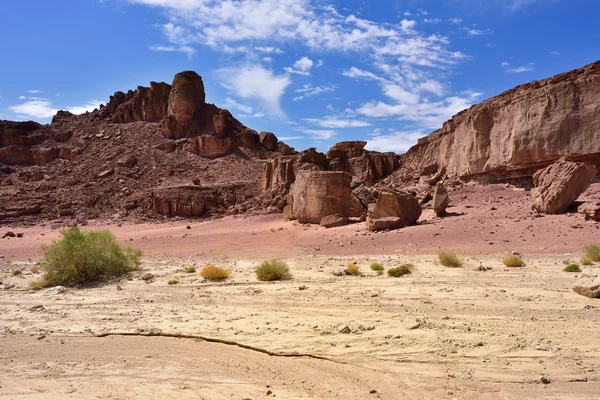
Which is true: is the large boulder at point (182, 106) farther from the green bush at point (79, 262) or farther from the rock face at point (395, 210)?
the green bush at point (79, 262)

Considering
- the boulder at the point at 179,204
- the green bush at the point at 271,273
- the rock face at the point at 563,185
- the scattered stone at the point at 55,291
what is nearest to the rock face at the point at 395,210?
the rock face at the point at 563,185

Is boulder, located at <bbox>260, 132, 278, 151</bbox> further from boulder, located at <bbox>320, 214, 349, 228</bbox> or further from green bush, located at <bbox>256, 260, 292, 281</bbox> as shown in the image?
green bush, located at <bbox>256, 260, 292, 281</bbox>

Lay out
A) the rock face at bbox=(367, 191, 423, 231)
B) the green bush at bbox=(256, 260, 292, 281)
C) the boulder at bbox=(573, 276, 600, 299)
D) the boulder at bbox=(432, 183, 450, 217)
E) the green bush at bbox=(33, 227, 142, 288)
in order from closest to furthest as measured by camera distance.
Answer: the boulder at bbox=(573, 276, 600, 299) → the green bush at bbox=(256, 260, 292, 281) → the green bush at bbox=(33, 227, 142, 288) → the rock face at bbox=(367, 191, 423, 231) → the boulder at bbox=(432, 183, 450, 217)

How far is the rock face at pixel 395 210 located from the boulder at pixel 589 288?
12.3 meters

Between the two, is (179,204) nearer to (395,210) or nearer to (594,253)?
(395,210)

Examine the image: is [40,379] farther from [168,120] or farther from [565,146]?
[168,120]

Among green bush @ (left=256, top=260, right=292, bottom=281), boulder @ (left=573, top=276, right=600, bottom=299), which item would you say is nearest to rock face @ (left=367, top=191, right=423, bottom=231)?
green bush @ (left=256, top=260, right=292, bottom=281)

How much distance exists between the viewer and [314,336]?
21.0 ft

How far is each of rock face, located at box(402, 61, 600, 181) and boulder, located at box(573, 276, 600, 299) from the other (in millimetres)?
18364

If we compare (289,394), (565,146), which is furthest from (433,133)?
(289,394)

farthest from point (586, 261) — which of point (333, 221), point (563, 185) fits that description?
point (333, 221)

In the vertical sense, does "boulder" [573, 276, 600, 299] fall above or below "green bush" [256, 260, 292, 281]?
above

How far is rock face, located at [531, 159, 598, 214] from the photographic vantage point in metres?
18.0

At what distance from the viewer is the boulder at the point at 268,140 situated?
64.1 m
